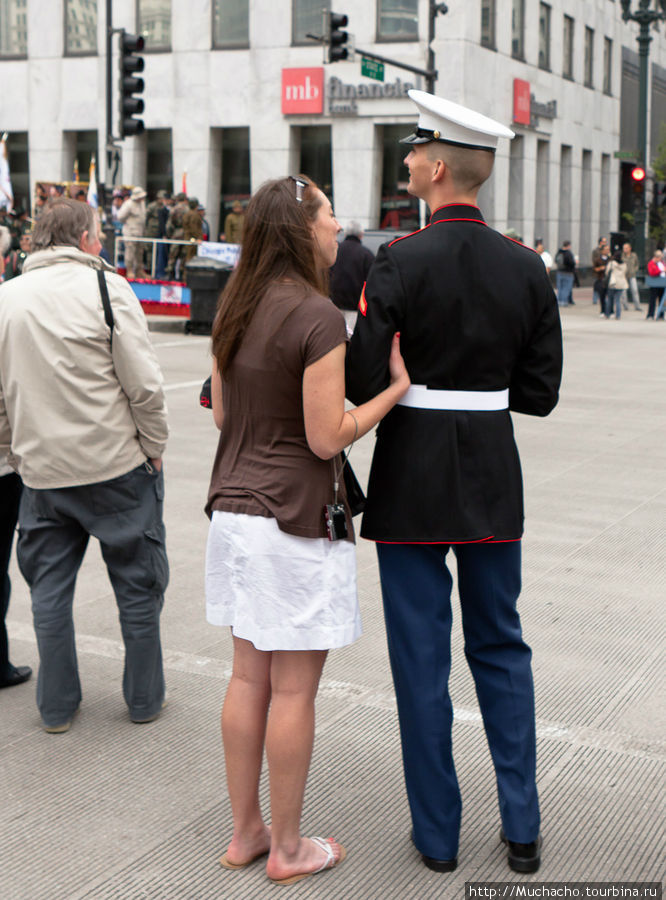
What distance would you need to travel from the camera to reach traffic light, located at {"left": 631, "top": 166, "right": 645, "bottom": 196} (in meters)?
28.4

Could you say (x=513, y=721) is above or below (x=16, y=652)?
above

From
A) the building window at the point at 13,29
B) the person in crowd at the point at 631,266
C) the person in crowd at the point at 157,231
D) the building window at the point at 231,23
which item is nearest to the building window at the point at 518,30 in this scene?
the building window at the point at 231,23

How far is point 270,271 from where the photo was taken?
3.05 meters

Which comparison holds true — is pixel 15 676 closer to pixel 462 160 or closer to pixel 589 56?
pixel 462 160

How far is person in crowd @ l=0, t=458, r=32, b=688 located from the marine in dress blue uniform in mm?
1839

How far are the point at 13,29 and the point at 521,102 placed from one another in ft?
50.4

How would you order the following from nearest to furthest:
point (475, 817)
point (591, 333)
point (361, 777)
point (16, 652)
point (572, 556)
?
point (475, 817)
point (361, 777)
point (16, 652)
point (572, 556)
point (591, 333)

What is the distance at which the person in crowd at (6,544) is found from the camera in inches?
177

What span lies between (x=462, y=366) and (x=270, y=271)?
56cm

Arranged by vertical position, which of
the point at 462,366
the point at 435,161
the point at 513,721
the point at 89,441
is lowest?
the point at 513,721

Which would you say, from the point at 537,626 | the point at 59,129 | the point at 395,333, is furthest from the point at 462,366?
A: the point at 59,129

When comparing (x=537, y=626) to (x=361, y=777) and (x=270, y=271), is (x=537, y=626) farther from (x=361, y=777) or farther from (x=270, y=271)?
(x=270, y=271)

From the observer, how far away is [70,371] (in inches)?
159

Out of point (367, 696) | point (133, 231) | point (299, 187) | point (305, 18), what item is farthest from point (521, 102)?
point (299, 187)
